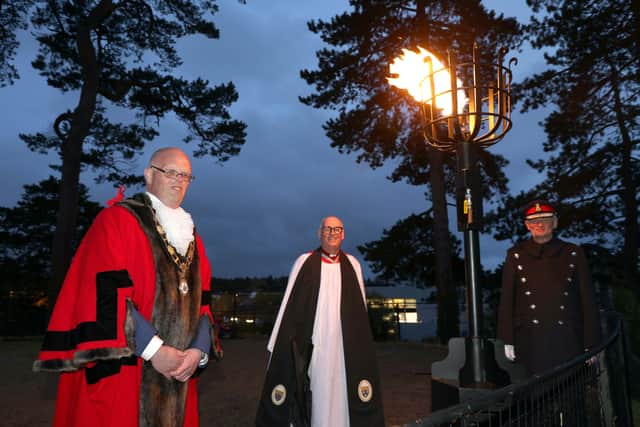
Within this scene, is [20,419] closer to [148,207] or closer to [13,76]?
[148,207]

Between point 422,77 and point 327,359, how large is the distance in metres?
2.78

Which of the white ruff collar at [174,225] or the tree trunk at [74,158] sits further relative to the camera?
the tree trunk at [74,158]

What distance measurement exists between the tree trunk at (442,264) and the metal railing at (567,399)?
11.3 m

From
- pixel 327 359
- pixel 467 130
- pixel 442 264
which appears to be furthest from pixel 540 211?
pixel 442 264

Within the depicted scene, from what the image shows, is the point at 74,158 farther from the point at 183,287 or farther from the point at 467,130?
the point at 467,130

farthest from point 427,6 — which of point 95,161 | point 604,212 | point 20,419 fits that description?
point 20,419

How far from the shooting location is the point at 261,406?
4895 mm

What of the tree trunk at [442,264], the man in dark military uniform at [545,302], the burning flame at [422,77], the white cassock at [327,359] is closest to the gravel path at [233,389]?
the white cassock at [327,359]

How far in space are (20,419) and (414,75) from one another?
6.46 meters

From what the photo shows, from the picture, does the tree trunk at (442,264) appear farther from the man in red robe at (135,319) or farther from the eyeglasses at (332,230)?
the man in red robe at (135,319)

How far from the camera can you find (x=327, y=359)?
4938 mm

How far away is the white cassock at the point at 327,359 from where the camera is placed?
15.9 feet

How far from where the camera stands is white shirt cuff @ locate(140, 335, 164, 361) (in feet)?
8.84

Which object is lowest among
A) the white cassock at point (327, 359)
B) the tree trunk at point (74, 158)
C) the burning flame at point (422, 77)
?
the white cassock at point (327, 359)
